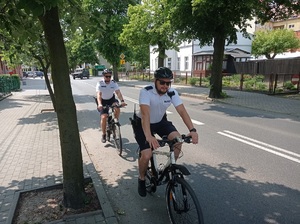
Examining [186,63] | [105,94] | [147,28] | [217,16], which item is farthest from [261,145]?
[186,63]

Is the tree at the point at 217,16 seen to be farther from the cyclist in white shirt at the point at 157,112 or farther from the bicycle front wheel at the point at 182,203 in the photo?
the bicycle front wheel at the point at 182,203

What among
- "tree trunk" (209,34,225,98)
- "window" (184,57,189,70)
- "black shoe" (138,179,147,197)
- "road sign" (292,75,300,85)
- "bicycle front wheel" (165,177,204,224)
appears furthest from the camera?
"window" (184,57,189,70)

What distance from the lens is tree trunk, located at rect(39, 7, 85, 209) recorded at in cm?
316

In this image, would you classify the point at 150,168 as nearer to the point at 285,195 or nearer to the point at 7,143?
the point at 285,195

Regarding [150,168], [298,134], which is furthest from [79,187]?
[298,134]

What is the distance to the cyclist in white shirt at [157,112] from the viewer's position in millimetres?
3240

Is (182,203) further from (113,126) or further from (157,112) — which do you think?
(113,126)

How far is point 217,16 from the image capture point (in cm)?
1247

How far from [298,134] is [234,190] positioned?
14.1ft

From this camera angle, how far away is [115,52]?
1427 inches

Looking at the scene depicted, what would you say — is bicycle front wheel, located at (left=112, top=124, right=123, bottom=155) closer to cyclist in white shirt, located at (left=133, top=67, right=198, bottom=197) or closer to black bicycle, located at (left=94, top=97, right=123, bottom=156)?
black bicycle, located at (left=94, top=97, right=123, bottom=156)

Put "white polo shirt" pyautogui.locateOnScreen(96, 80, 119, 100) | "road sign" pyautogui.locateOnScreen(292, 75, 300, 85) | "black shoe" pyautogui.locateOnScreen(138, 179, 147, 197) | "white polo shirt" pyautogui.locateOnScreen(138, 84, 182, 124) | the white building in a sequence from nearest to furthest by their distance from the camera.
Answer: "white polo shirt" pyautogui.locateOnScreen(138, 84, 182, 124) → "black shoe" pyautogui.locateOnScreen(138, 179, 147, 197) → "white polo shirt" pyautogui.locateOnScreen(96, 80, 119, 100) → "road sign" pyautogui.locateOnScreen(292, 75, 300, 85) → the white building

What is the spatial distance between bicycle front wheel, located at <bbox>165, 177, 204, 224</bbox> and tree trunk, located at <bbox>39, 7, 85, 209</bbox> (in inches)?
50.9

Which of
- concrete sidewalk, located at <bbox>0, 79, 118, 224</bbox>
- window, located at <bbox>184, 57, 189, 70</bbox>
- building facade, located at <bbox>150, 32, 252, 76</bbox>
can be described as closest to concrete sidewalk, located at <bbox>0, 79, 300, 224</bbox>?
concrete sidewalk, located at <bbox>0, 79, 118, 224</bbox>
